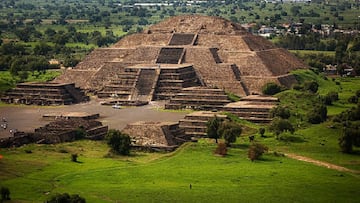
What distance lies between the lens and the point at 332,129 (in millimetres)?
78375

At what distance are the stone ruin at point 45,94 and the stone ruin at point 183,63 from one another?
361 cm

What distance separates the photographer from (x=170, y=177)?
6400cm

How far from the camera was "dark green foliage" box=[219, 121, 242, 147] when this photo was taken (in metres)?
75.0

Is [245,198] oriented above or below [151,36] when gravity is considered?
below

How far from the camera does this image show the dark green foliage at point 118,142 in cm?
7312

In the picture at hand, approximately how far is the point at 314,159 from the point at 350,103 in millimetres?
25794

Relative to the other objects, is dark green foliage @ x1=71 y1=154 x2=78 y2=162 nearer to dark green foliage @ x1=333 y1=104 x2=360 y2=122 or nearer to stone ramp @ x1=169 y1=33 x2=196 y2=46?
dark green foliage @ x1=333 y1=104 x2=360 y2=122

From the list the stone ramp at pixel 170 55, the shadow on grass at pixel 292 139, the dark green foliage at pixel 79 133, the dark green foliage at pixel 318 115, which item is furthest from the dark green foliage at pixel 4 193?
the stone ramp at pixel 170 55

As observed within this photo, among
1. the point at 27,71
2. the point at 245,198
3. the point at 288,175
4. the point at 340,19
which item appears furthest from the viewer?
the point at 340,19

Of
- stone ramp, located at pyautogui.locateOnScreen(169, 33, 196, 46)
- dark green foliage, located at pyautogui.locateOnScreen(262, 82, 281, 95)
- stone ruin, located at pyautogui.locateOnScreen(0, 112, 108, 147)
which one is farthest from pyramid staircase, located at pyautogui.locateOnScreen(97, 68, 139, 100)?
stone ruin, located at pyautogui.locateOnScreen(0, 112, 108, 147)

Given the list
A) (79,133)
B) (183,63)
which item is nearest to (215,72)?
(183,63)

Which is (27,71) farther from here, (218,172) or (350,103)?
(218,172)

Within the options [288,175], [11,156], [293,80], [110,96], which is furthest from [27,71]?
[288,175]

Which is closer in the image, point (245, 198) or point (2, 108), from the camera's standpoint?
point (245, 198)
